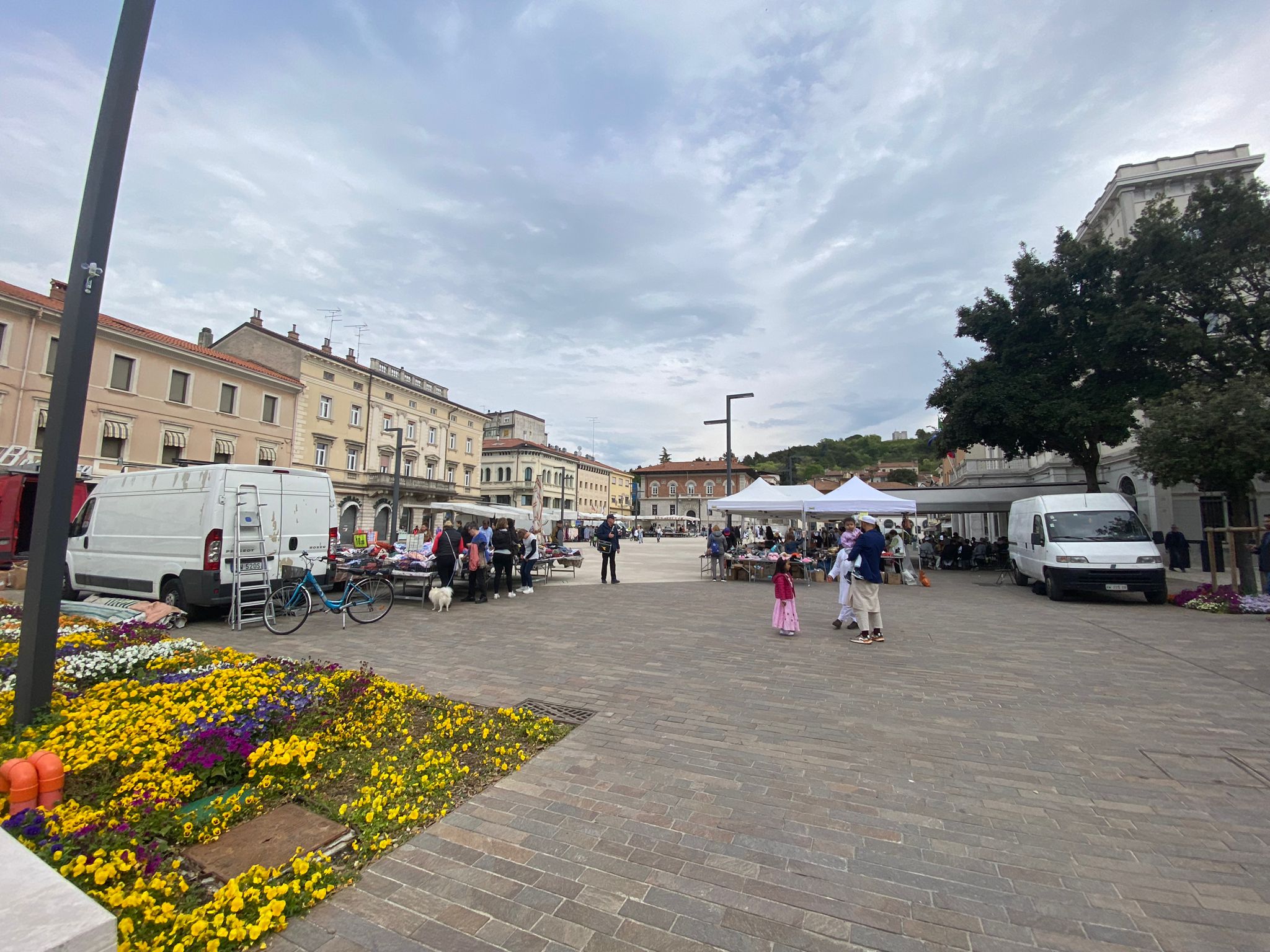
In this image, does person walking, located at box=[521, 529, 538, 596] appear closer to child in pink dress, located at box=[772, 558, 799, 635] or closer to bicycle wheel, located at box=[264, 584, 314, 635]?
bicycle wheel, located at box=[264, 584, 314, 635]

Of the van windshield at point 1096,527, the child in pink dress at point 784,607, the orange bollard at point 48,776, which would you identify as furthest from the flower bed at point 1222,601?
the orange bollard at point 48,776

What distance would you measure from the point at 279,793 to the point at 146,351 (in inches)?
1335

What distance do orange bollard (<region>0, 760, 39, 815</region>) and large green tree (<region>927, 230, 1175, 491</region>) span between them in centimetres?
2286

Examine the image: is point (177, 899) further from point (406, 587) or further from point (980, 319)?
point (980, 319)

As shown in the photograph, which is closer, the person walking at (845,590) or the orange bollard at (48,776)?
the orange bollard at (48,776)

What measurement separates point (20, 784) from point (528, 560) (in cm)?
1083

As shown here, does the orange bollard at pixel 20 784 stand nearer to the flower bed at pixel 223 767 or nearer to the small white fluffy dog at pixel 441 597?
the flower bed at pixel 223 767

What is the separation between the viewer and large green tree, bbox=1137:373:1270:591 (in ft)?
35.6

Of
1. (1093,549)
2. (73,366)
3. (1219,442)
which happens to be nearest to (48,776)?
(73,366)

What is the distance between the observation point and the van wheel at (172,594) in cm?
882

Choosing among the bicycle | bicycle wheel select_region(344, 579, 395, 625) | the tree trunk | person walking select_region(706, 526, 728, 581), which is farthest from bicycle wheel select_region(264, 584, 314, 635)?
the tree trunk

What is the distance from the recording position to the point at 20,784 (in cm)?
277

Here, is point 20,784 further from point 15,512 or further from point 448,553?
point 15,512

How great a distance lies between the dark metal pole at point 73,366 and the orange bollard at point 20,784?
1.02m
